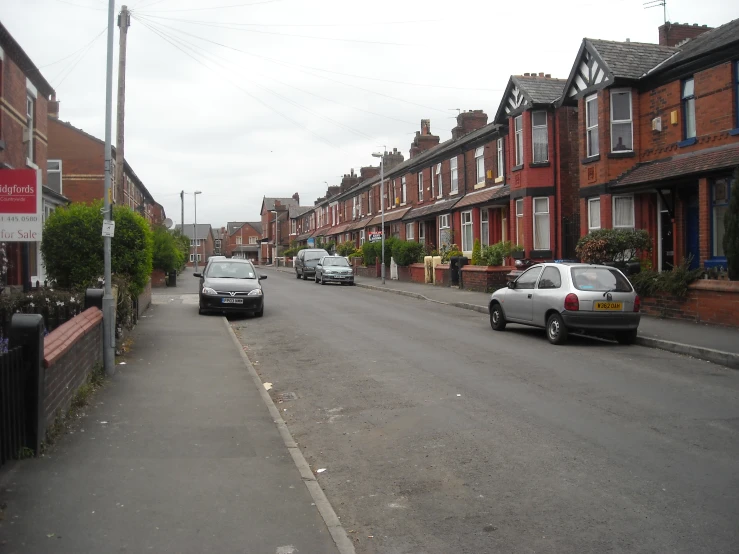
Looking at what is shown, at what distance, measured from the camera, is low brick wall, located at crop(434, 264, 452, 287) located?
30.2 meters

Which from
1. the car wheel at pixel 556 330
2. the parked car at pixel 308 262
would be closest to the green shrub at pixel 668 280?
the car wheel at pixel 556 330

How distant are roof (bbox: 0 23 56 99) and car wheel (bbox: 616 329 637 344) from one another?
15.7m

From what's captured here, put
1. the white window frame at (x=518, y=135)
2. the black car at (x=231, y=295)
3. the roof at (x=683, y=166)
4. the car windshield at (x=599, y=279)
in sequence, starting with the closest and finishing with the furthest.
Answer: the car windshield at (x=599, y=279) → the roof at (x=683, y=166) → the black car at (x=231, y=295) → the white window frame at (x=518, y=135)

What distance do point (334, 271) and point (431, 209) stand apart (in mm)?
6067

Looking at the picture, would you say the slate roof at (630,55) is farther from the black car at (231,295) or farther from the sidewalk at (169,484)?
the sidewalk at (169,484)

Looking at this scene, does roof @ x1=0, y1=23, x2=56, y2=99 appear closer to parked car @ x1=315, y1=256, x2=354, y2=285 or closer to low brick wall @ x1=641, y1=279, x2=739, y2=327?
parked car @ x1=315, y1=256, x2=354, y2=285

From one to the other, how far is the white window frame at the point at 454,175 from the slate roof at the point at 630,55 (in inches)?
499

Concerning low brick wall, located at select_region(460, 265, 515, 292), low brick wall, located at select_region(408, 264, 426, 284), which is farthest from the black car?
low brick wall, located at select_region(408, 264, 426, 284)

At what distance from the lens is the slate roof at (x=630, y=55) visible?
2111 centimetres

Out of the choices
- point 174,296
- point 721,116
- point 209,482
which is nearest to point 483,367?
point 209,482

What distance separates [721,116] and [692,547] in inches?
637

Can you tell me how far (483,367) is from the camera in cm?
1055

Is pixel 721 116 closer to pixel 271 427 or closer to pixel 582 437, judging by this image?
pixel 582 437

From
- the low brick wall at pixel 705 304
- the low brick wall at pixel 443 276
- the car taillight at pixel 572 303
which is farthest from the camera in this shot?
the low brick wall at pixel 443 276
